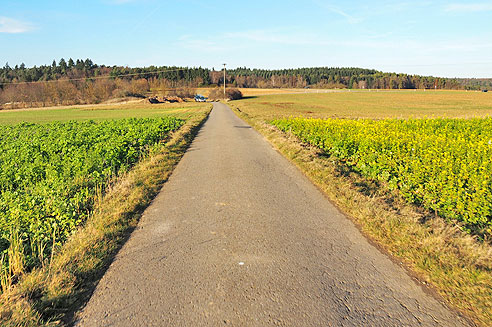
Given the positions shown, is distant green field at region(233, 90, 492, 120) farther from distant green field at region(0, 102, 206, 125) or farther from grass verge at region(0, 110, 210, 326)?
grass verge at region(0, 110, 210, 326)

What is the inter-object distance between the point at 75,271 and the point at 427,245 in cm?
473

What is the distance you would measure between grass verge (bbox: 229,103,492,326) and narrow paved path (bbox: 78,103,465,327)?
0.21m

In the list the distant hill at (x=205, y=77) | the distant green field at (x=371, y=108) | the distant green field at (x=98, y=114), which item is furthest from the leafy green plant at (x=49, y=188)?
the distant hill at (x=205, y=77)

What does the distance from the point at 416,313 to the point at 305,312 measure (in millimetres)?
1110

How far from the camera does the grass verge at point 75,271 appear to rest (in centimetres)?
280

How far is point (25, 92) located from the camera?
301 feet

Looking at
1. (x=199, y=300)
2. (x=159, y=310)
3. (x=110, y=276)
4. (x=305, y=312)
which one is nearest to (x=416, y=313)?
(x=305, y=312)

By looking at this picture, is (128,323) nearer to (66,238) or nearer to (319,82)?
(66,238)

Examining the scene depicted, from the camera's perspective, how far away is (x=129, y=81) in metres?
128

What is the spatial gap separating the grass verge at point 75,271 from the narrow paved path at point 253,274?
7.5 inches

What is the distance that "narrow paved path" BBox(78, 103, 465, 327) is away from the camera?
110 inches

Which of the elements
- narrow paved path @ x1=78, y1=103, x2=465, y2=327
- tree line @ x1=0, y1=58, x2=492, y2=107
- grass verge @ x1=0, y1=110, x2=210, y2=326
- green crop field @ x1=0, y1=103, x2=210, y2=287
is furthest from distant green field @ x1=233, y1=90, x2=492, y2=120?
tree line @ x1=0, y1=58, x2=492, y2=107

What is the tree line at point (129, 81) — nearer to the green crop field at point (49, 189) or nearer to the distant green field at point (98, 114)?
the distant green field at point (98, 114)

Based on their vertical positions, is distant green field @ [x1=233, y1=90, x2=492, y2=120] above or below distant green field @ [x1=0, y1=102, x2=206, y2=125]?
above
